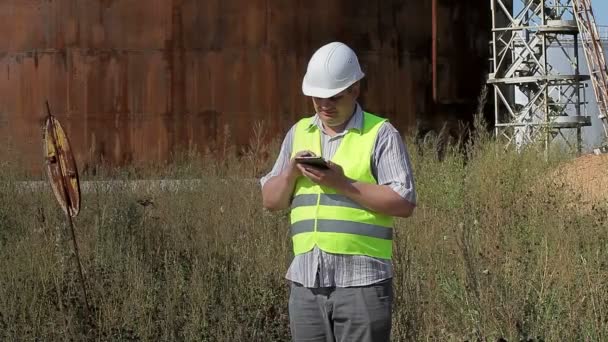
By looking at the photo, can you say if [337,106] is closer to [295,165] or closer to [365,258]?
[295,165]

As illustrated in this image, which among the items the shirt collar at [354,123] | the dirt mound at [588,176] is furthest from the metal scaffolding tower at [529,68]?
the shirt collar at [354,123]

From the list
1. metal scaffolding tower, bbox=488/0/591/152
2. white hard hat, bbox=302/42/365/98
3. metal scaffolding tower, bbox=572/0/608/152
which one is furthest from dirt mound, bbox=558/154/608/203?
white hard hat, bbox=302/42/365/98

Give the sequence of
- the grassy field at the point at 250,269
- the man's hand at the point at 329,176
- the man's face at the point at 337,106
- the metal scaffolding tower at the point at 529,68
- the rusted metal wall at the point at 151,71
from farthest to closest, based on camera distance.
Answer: the metal scaffolding tower at the point at 529,68 → the rusted metal wall at the point at 151,71 → the grassy field at the point at 250,269 → the man's face at the point at 337,106 → the man's hand at the point at 329,176

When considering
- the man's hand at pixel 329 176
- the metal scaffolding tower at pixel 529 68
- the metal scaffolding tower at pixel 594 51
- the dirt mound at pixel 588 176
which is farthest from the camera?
the metal scaffolding tower at pixel 594 51

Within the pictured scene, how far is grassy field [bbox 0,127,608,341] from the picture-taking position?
5.17m

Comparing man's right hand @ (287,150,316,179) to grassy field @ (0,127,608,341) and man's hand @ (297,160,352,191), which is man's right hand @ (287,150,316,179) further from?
grassy field @ (0,127,608,341)

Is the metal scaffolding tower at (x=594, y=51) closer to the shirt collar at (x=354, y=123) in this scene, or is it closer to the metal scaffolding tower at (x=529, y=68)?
the metal scaffolding tower at (x=529, y=68)

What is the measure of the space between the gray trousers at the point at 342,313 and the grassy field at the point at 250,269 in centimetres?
146

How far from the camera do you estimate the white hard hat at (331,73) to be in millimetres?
3492

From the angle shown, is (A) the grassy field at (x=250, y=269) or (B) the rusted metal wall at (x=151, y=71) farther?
(B) the rusted metal wall at (x=151, y=71)

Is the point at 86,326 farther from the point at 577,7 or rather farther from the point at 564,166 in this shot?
the point at 577,7

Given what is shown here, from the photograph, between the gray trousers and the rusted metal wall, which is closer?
the gray trousers

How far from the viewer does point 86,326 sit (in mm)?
5750

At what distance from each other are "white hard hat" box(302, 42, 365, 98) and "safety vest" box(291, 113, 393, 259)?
0.67 feet
